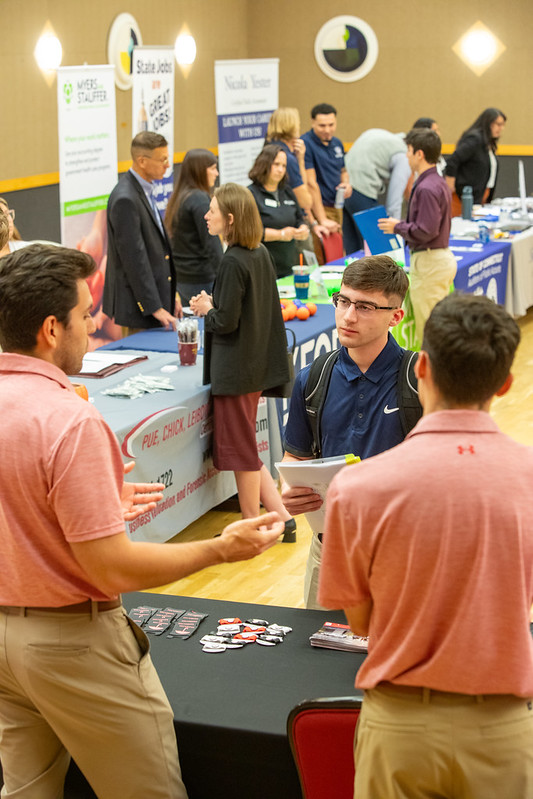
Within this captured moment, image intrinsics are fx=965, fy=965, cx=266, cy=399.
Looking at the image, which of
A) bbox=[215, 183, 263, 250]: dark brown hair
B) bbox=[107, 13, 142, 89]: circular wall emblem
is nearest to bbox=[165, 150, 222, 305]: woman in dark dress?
bbox=[215, 183, 263, 250]: dark brown hair

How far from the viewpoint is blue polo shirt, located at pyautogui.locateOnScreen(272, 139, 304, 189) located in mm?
6867

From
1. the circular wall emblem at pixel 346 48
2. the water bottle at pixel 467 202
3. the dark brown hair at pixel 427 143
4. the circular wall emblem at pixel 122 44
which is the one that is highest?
the circular wall emblem at pixel 346 48

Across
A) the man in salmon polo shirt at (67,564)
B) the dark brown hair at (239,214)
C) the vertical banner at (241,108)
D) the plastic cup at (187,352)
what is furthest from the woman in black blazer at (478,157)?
the man in salmon polo shirt at (67,564)

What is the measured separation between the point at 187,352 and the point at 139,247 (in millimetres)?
690

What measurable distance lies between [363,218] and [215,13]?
18.2ft

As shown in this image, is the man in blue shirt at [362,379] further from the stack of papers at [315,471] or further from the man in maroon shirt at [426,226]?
the man in maroon shirt at [426,226]

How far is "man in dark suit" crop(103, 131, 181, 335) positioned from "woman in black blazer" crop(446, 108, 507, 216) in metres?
4.59

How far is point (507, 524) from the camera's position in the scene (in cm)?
129

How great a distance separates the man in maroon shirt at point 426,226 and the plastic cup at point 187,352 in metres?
1.95

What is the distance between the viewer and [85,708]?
5.34ft

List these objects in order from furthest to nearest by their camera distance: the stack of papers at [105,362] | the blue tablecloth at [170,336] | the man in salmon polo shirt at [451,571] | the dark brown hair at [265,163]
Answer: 1. the dark brown hair at [265,163]
2. the blue tablecloth at [170,336]
3. the stack of papers at [105,362]
4. the man in salmon polo shirt at [451,571]

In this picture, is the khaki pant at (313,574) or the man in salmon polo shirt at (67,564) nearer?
the man in salmon polo shirt at (67,564)

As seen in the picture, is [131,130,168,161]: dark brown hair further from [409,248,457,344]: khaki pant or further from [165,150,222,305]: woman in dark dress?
[409,248,457,344]: khaki pant

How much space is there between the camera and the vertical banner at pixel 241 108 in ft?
29.7
